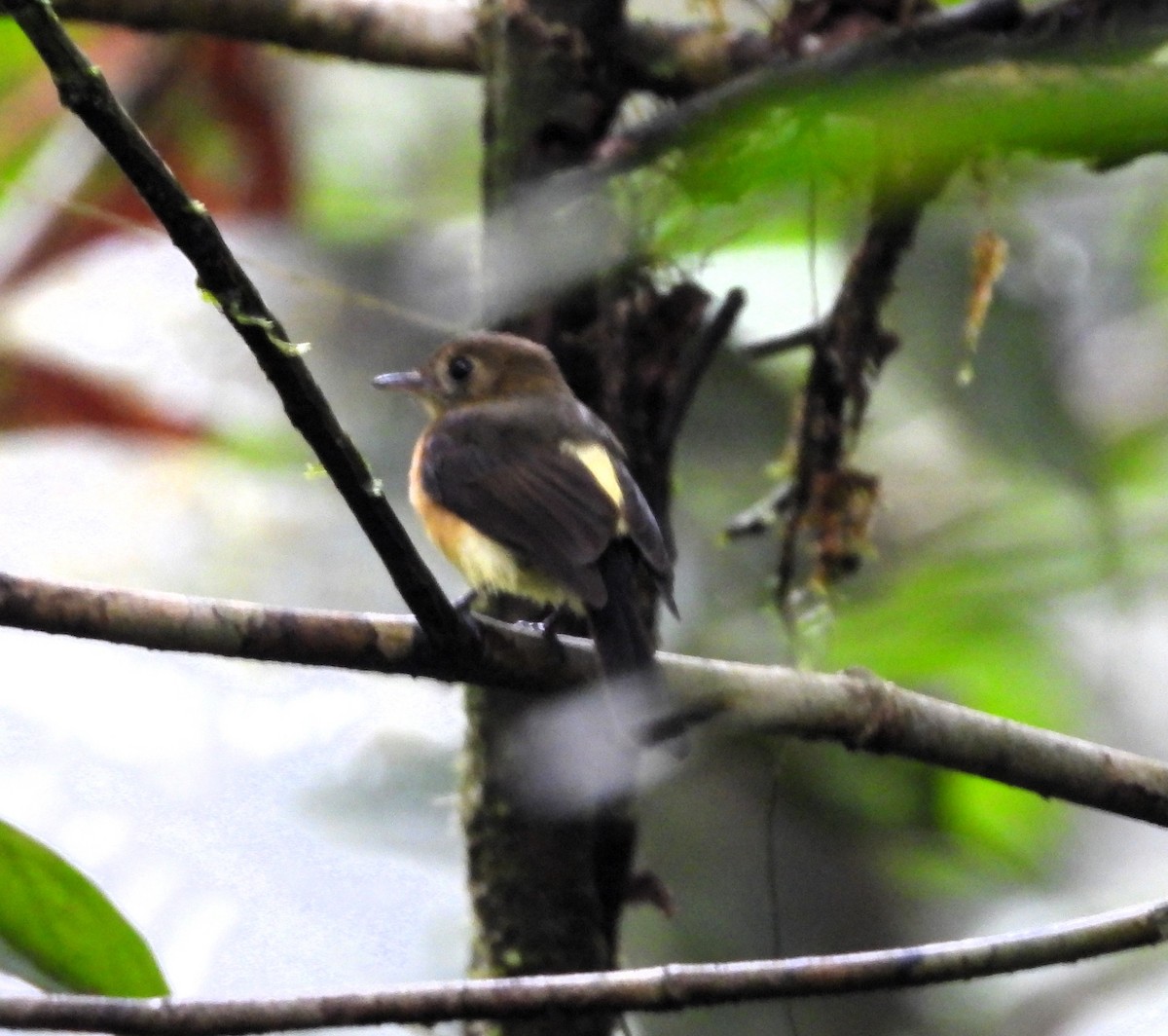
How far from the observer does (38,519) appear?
2959 mm

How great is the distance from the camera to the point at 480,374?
3.20 meters

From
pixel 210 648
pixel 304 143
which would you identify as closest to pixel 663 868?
pixel 210 648

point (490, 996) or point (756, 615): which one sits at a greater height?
point (756, 615)

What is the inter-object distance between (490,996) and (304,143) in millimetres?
3164

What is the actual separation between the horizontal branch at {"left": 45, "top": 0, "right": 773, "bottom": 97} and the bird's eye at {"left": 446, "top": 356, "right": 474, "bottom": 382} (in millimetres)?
612

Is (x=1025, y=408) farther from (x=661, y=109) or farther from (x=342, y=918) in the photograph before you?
(x=342, y=918)

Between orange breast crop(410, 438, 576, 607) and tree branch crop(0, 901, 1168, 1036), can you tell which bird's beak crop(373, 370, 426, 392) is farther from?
tree branch crop(0, 901, 1168, 1036)

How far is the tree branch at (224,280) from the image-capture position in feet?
A: 3.48

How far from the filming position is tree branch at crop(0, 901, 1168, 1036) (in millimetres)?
1428

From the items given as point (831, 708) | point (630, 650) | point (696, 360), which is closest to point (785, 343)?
point (696, 360)

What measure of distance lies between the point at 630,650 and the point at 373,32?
156 centimetres

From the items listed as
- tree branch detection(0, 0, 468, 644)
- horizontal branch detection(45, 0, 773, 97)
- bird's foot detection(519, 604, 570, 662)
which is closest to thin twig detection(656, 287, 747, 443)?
bird's foot detection(519, 604, 570, 662)

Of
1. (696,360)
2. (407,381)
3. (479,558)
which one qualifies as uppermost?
(407,381)

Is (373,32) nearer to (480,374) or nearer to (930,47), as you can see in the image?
(480,374)
